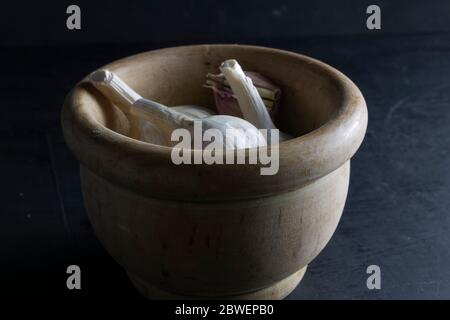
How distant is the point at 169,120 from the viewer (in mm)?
658

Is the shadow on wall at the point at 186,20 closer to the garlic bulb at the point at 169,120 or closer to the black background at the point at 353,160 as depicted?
the black background at the point at 353,160

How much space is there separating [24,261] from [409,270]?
46 centimetres

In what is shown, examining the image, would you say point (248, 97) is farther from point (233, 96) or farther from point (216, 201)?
point (216, 201)

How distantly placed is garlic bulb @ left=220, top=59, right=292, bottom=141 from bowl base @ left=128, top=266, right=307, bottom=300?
0.16 meters

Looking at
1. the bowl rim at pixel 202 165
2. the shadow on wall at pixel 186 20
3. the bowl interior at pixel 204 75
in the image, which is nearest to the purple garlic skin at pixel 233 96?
the bowl interior at pixel 204 75

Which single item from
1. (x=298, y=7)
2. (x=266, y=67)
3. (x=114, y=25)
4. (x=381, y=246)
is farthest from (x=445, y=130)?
(x=114, y=25)

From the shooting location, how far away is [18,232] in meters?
0.85

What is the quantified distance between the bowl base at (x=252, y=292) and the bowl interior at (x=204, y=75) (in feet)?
0.54

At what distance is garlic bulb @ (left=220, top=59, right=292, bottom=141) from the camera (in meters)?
0.72

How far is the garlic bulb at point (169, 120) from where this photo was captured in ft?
2.08

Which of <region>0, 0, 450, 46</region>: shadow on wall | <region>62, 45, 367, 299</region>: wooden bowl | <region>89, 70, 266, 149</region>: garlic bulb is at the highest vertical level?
<region>0, 0, 450, 46</region>: shadow on wall

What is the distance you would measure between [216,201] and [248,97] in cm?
19

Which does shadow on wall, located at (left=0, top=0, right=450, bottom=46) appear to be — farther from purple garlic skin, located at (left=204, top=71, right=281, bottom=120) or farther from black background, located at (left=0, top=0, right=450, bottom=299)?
purple garlic skin, located at (left=204, top=71, right=281, bottom=120)

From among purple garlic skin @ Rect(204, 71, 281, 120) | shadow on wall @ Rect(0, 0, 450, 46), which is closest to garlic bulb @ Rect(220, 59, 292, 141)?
purple garlic skin @ Rect(204, 71, 281, 120)
